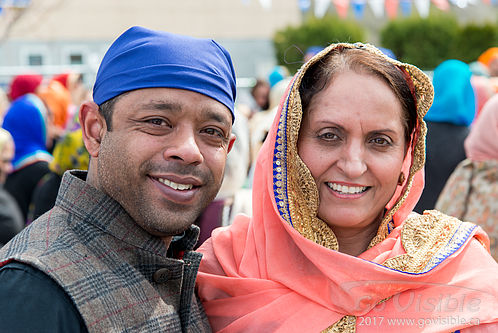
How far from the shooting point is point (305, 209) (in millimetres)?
2131

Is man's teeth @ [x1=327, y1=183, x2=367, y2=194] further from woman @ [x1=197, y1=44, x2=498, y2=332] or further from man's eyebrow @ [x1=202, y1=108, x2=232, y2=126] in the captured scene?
man's eyebrow @ [x1=202, y1=108, x2=232, y2=126]

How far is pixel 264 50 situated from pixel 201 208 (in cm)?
1994

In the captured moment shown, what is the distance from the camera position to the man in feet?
5.05

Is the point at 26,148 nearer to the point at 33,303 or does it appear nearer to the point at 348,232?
the point at 348,232

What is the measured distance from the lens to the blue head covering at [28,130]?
520cm

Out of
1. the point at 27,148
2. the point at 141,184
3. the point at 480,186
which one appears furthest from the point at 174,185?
the point at 27,148

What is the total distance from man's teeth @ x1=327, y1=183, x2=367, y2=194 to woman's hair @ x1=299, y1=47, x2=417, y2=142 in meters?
0.29

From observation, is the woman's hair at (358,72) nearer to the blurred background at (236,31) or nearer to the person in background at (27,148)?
the person in background at (27,148)

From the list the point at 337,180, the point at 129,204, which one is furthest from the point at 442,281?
the point at 129,204

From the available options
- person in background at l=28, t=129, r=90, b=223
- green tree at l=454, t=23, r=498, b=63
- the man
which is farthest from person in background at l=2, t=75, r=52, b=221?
green tree at l=454, t=23, r=498, b=63

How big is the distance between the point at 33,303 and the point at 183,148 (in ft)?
1.94

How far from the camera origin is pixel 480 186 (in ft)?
12.2

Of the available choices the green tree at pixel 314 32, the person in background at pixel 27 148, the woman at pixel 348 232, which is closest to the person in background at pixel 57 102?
the person in background at pixel 27 148

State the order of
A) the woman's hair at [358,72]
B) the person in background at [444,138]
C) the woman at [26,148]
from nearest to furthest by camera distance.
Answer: the woman's hair at [358,72], the person in background at [444,138], the woman at [26,148]
